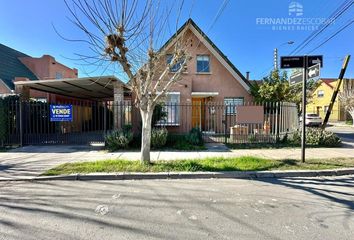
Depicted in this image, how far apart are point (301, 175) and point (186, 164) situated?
317cm

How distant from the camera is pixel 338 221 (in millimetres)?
→ 3744

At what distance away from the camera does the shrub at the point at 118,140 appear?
33.1 feet

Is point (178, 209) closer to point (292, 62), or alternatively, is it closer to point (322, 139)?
point (292, 62)

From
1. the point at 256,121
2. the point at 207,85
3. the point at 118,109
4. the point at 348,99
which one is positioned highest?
the point at 207,85

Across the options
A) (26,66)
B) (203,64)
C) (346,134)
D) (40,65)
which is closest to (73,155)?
(203,64)

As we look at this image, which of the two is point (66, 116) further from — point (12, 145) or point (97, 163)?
point (97, 163)

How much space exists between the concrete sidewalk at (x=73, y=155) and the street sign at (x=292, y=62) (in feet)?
10.3

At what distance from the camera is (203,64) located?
16.2 meters

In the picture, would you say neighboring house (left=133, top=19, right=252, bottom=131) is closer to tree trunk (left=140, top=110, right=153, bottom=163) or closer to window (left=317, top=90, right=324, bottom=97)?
tree trunk (left=140, top=110, right=153, bottom=163)

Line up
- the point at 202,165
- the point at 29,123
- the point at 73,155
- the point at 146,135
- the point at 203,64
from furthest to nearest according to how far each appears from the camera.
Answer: the point at 203,64 → the point at 29,123 → the point at 73,155 → the point at 146,135 → the point at 202,165

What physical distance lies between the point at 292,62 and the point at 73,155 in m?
8.35

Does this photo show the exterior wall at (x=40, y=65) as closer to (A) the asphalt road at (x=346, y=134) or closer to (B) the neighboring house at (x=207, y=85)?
(B) the neighboring house at (x=207, y=85)

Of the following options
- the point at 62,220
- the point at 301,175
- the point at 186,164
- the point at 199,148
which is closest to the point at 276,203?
the point at 301,175

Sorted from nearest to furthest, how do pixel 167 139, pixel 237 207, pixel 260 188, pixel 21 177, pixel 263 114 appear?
1. pixel 237 207
2. pixel 260 188
3. pixel 21 177
4. pixel 167 139
5. pixel 263 114
